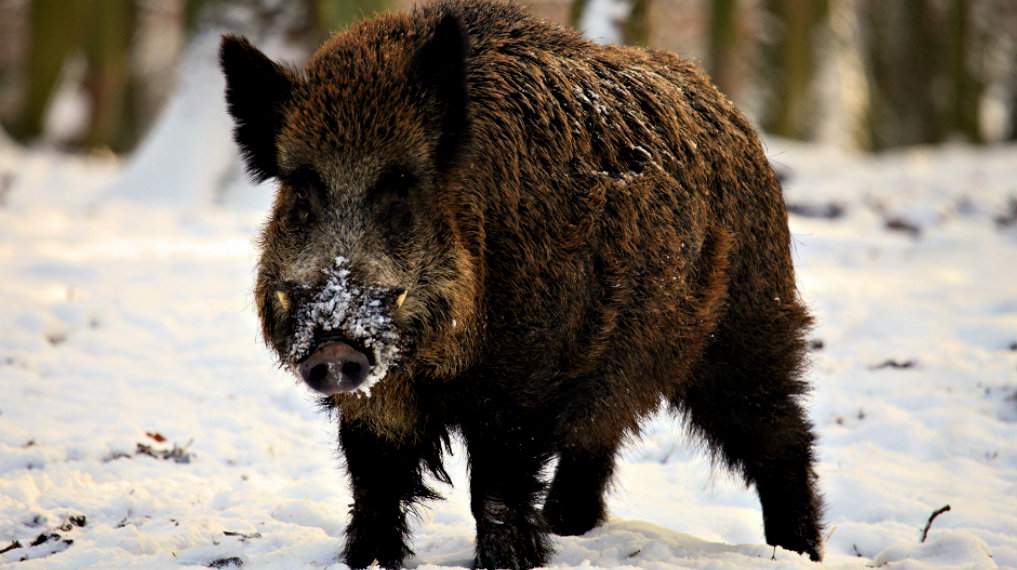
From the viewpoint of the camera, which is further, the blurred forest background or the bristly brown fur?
the blurred forest background

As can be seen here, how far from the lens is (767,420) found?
511 cm

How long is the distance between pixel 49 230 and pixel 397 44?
7.23 metres

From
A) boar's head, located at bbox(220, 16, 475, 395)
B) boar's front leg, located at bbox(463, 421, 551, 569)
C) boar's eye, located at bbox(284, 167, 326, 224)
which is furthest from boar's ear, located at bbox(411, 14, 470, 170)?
boar's front leg, located at bbox(463, 421, 551, 569)

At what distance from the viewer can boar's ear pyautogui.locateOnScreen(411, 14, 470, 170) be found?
3.93m

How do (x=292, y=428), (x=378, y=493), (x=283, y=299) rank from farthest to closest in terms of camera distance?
(x=292, y=428), (x=378, y=493), (x=283, y=299)

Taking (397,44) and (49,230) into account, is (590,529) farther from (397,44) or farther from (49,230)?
(49,230)

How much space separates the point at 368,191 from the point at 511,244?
523 mm

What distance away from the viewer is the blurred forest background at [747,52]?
39.9 feet

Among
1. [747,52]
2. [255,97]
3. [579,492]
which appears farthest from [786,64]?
[255,97]

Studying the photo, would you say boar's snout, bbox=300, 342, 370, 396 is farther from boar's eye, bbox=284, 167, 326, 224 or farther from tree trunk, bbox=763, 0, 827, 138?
tree trunk, bbox=763, 0, 827, 138

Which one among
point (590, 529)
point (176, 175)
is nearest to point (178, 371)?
point (590, 529)

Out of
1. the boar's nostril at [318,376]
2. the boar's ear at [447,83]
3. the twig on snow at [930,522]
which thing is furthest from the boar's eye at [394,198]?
the twig on snow at [930,522]

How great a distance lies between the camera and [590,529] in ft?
16.9

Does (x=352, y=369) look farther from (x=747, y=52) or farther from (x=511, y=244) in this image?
(x=747, y=52)
